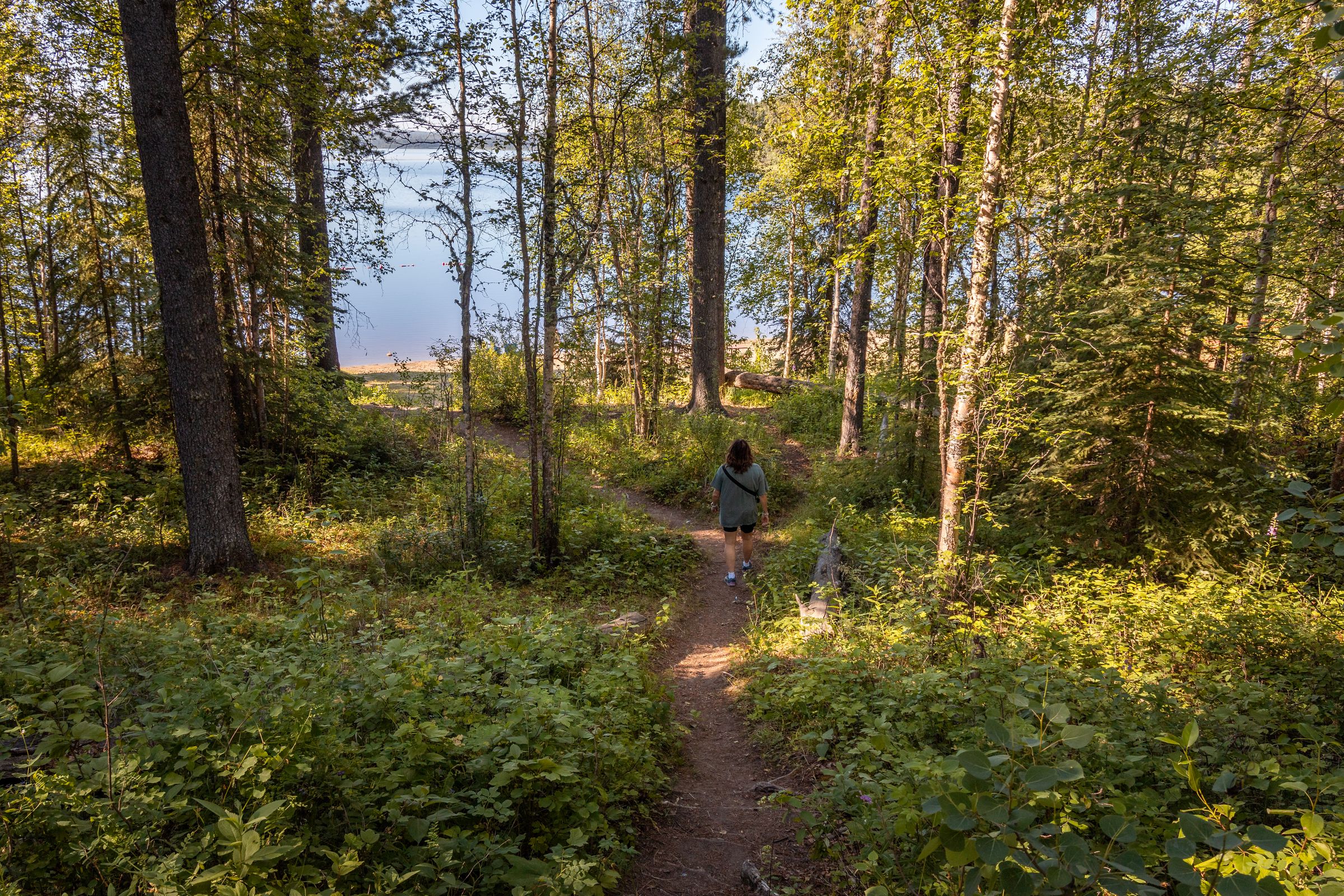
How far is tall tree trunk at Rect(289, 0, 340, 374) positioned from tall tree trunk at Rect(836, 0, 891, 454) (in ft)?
29.5

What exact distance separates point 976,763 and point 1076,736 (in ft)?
1.08

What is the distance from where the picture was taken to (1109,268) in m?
7.67

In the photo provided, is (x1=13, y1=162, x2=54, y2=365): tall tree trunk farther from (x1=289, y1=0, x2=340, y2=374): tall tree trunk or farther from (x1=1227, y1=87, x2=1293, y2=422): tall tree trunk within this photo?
(x1=1227, y1=87, x2=1293, y2=422): tall tree trunk

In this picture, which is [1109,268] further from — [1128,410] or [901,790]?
[901,790]

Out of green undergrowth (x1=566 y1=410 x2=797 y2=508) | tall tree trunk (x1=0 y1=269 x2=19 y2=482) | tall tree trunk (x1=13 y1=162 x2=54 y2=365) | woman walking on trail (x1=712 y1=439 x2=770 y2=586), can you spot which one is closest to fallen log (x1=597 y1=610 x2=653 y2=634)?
woman walking on trail (x1=712 y1=439 x2=770 y2=586)

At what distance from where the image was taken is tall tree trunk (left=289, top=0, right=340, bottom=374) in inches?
384

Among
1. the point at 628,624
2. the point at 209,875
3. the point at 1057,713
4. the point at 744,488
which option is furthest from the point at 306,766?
the point at 744,488

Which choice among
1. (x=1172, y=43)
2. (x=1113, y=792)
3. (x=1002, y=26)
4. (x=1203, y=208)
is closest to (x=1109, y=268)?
(x=1203, y=208)

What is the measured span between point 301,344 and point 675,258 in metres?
8.77

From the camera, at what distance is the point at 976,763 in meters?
1.66

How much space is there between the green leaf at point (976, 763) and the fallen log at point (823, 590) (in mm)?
4803

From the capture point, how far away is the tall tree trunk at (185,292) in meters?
6.95

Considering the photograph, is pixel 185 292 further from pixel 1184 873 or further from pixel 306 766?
pixel 1184 873

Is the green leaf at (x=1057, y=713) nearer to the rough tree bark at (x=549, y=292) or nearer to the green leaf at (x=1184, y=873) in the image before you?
the green leaf at (x=1184, y=873)
